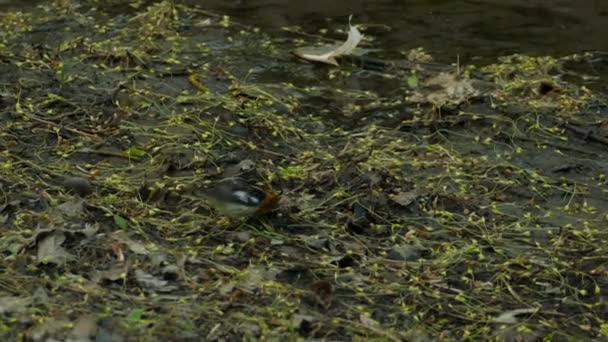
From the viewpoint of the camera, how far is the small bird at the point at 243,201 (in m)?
4.44

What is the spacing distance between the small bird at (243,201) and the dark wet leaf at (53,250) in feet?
2.28

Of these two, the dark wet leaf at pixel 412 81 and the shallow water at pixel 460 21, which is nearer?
the dark wet leaf at pixel 412 81

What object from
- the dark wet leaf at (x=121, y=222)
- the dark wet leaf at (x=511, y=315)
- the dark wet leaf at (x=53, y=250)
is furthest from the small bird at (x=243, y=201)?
the dark wet leaf at (x=511, y=315)

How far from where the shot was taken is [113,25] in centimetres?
718

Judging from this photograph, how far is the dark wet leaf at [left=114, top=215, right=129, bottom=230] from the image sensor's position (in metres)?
4.43

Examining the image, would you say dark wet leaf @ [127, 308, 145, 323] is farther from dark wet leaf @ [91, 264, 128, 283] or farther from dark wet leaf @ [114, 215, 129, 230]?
dark wet leaf @ [114, 215, 129, 230]

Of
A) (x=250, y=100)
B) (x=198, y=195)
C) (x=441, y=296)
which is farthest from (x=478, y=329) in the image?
(x=250, y=100)

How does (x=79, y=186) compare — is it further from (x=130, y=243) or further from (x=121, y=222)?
(x=130, y=243)

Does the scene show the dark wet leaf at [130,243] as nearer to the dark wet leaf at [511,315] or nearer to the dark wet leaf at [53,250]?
the dark wet leaf at [53,250]

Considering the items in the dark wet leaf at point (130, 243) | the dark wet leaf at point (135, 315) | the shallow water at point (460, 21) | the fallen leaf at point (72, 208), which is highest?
the fallen leaf at point (72, 208)

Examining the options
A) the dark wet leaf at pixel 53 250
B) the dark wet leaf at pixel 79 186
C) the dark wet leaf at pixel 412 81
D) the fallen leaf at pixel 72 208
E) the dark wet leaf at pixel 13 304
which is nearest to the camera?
the dark wet leaf at pixel 13 304

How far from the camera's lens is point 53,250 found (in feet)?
13.6

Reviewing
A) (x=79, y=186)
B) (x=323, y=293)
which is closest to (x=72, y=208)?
(x=79, y=186)

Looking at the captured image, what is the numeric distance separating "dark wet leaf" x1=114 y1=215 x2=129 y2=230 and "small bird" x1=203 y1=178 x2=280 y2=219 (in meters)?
0.39
